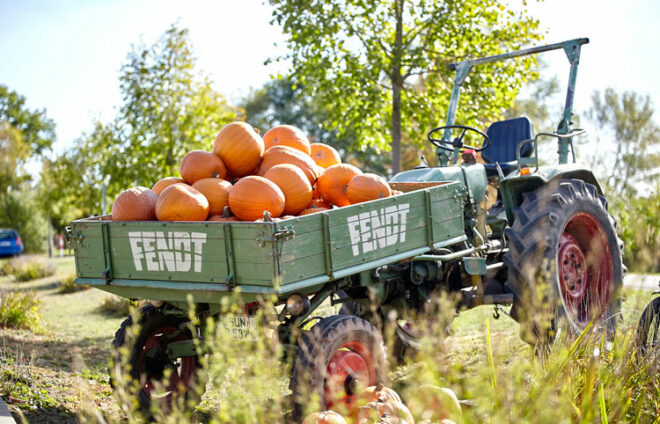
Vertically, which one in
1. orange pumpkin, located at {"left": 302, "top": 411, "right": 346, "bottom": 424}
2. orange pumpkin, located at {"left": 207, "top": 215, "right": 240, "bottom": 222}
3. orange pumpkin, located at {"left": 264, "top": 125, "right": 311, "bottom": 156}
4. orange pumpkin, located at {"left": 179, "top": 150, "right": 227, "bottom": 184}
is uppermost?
orange pumpkin, located at {"left": 264, "top": 125, "right": 311, "bottom": 156}

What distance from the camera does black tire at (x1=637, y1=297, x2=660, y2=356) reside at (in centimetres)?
372

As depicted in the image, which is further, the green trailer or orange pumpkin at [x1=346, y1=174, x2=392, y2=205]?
orange pumpkin at [x1=346, y1=174, x2=392, y2=205]

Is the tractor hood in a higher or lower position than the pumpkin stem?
higher

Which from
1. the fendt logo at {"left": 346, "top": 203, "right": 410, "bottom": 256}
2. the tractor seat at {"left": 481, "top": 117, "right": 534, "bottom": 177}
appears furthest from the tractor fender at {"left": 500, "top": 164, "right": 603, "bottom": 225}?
the fendt logo at {"left": 346, "top": 203, "right": 410, "bottom": 256}

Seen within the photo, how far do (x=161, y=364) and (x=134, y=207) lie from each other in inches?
49.4

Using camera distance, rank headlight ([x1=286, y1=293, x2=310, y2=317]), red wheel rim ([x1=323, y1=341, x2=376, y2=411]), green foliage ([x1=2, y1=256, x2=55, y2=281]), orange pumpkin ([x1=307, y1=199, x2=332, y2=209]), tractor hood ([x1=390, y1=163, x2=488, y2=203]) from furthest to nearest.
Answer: green foliage ([x1=2, y1=256, x2=55, y2=281]) < tractor hood ([x1=390, y1=163, x2=488, y2=203]) < orange pumpkin ([x1=307, y1=199, x2=332, y2=209]) < headlight ([x1=286, y1=293, x2=310, y2=317]) < red wheel rim ([x1=323, y1=341, x2=376, y2=411])

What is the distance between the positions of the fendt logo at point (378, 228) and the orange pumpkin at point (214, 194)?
0.98 meters

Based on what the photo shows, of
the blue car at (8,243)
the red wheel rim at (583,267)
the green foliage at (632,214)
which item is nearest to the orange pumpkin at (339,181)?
the red wheel rim at (583,267)

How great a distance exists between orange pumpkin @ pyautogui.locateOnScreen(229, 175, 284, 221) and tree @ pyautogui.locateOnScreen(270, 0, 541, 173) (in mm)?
5150

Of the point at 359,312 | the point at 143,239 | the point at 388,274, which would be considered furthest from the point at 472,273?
the point at 143,239

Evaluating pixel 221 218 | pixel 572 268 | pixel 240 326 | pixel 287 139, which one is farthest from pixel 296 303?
pixel 572 268

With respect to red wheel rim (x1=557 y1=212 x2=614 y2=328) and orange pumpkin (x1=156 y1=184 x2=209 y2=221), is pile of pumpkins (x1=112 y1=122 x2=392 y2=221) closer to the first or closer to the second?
orange pumpkin (x1=156 y1=184 x2=209 y2=221)

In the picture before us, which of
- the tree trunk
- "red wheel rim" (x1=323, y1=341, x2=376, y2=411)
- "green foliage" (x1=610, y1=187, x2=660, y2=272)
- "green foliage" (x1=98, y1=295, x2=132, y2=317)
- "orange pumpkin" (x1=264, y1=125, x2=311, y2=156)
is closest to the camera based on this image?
"red wheel rim" (x1=323, y1=341, x2=376, y2=411)

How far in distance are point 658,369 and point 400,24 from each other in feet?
22.8
